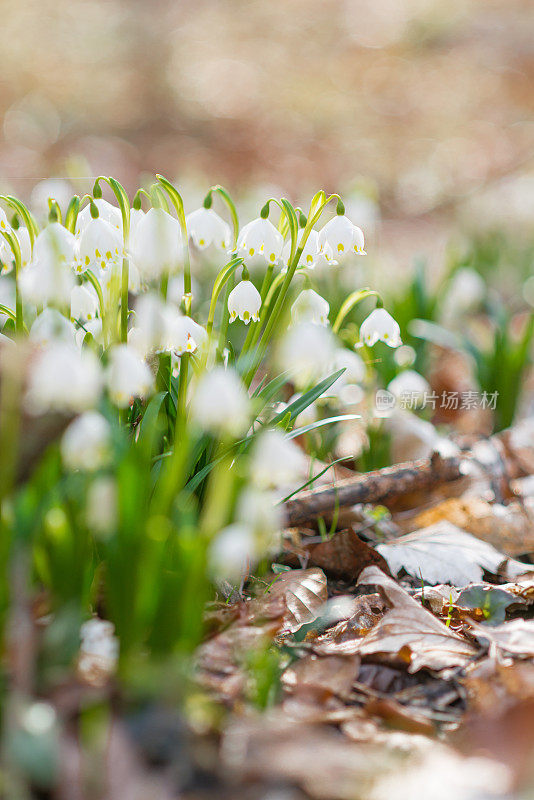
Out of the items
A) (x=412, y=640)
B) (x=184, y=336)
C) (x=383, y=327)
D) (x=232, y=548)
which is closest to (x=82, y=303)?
(x=184, y=336)

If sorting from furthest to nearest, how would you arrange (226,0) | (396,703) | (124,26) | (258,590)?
1. (226,0)
2. (124,26)
3. (258,590)
4. (396,703)

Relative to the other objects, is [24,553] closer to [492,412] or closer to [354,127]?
[492,412]

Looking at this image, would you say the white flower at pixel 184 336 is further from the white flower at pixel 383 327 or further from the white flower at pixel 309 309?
the white flower at pixel 383 327

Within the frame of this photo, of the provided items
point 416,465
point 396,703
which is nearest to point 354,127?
point 416,465

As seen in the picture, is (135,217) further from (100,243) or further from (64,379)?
(64,379)

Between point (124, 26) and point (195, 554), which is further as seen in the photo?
point (124, 26)
